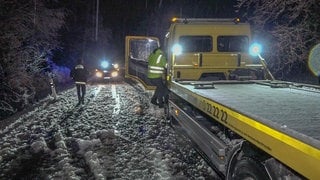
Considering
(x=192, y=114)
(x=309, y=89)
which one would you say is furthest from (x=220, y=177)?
(x=309, y=89)

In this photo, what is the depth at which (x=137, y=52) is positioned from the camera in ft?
67.7

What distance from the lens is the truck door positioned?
728 inches

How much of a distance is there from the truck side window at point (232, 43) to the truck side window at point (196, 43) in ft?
0.92

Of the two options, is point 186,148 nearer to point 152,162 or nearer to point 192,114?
point 192,114

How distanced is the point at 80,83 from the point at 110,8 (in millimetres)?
59273

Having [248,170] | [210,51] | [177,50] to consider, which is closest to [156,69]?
[177,50]

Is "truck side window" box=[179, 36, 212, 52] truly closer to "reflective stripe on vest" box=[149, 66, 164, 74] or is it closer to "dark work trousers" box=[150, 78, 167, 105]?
"reflective stripe on vest" box=[149, 66, 164, 74]

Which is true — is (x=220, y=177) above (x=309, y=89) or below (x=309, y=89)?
below

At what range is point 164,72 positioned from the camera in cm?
1195

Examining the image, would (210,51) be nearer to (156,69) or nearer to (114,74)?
(156,69)

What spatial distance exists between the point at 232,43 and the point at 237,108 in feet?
20.5

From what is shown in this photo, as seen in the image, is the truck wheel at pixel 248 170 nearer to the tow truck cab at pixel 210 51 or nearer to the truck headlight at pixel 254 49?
the tow truck cab at pixel 210 51

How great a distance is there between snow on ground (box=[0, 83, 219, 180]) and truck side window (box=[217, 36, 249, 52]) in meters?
2.51

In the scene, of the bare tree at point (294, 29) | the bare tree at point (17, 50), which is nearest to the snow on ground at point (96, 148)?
the bare tree at point (17, 50)
